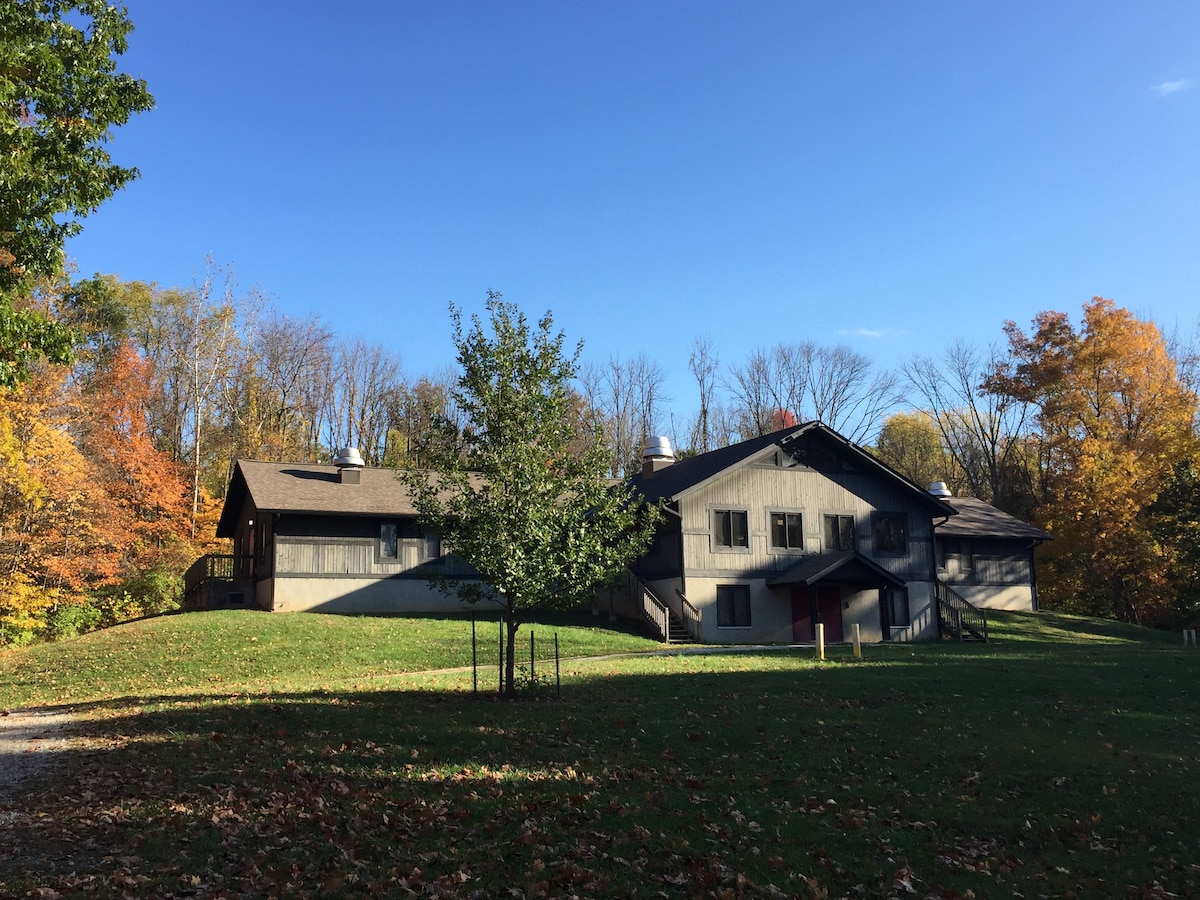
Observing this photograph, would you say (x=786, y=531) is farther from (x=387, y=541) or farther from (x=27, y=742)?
(x=27, y=742)

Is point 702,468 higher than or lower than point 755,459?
lower

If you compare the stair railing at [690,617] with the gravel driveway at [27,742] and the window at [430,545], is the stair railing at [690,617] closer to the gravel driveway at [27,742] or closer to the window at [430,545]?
the window at [430,545]

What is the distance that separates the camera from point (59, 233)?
47.6 feet

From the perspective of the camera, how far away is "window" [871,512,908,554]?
36.4 m

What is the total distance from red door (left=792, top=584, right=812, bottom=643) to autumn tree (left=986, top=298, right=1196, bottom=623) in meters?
18.7

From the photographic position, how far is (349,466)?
3691 cm

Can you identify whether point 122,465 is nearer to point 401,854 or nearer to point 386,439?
point 386,439

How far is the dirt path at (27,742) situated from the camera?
10.5 m

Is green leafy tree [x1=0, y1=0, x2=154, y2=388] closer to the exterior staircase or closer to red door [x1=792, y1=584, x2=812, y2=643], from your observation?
the exterior staircase

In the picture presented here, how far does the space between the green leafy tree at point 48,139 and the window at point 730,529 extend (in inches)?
917

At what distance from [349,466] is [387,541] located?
13.9 feet

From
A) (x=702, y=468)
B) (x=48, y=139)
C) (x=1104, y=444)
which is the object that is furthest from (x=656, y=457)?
(x=48, y=139)

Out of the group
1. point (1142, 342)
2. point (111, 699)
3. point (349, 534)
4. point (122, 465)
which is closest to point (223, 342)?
point (122, 465)

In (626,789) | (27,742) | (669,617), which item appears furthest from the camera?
(669,617)
